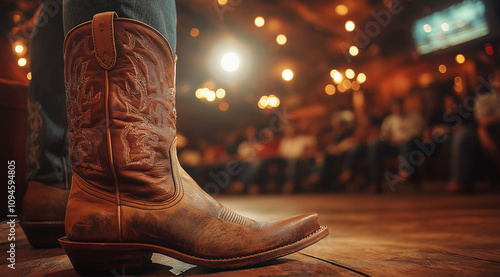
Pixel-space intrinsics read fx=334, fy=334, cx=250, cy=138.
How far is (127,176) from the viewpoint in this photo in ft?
2.09

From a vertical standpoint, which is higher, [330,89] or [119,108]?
[330,89]

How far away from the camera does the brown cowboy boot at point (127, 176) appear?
623 millimetres

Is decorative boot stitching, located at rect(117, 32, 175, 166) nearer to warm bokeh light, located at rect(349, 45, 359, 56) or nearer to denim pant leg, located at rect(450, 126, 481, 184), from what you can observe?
denim pant leg, located at rect(450, 126, 481, 184)

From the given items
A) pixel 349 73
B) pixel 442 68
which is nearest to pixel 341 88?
pixel 349 73

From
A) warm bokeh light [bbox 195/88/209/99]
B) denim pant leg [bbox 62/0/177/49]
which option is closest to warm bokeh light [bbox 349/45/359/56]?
warm bokeh light [bbox 195/88/209/99]

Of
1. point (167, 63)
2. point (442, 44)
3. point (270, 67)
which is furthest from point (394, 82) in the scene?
point (167, 63)

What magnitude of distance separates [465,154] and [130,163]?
3556mm

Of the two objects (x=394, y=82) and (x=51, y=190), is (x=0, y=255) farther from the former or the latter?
(x=394, y=82)

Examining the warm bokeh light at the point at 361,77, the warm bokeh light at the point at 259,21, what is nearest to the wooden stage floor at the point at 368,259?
the warm bokeh light at the point at 259,21

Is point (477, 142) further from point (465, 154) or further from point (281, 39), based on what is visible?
point (281, 39)

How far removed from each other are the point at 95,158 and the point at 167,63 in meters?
0.24

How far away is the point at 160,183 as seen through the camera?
656 mm

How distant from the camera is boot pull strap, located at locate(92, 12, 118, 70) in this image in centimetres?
62

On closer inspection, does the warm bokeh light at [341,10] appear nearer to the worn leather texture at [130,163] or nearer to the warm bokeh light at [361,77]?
the warm bokeh light at [361,77]
